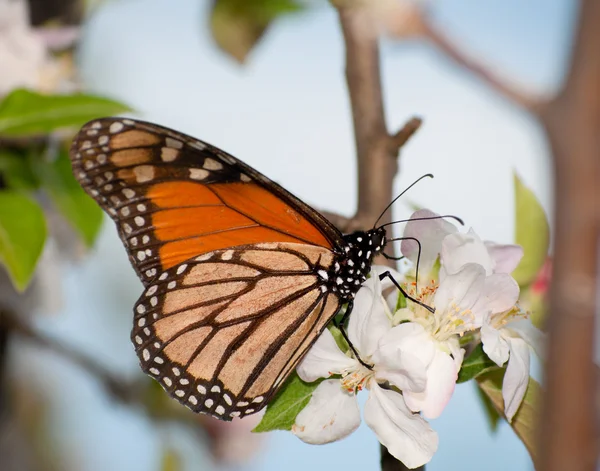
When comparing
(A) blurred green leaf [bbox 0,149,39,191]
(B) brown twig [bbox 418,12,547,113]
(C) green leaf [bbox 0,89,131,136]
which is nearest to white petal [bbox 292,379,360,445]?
(B) brown twig [bbox 418,12,547,113]

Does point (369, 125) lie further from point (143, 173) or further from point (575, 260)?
point (575, 260)

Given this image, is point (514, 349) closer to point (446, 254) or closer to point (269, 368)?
point (446, 254)

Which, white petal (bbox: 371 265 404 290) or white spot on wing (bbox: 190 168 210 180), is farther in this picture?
white spot on wing (bbox: 190 168 210 180)

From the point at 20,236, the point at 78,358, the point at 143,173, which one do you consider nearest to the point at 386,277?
the point at 143,173

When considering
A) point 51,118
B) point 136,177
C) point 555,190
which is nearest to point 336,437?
point 136,177

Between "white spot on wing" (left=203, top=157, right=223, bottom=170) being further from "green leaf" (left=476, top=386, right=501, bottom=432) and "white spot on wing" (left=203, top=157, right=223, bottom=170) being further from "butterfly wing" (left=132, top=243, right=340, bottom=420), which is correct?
"green leaf" (left=476, top=386, right=501, bottom=432)

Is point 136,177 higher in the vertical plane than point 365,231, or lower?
lower

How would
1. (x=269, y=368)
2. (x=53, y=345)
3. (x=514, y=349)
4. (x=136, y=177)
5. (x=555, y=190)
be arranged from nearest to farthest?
1. (x=555, y=190)
2. (x=514, y=349)
3. (x=269, y=368)
4. (x=136, y=177)
5. (x=53, y=345)
